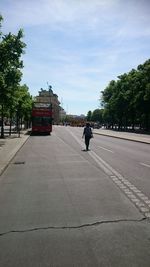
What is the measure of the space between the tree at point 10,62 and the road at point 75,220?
760 inches

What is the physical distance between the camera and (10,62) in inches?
1325

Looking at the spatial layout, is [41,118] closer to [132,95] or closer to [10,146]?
[10,146]

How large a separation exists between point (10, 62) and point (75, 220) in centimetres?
2662

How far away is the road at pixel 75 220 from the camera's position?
6.12 metres

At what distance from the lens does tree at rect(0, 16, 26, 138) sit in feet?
108

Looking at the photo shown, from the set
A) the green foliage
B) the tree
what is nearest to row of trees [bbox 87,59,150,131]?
the green foliage

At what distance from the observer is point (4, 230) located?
761cm

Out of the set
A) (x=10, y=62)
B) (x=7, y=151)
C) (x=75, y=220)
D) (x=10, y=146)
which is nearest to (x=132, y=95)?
(x=10, y=62)

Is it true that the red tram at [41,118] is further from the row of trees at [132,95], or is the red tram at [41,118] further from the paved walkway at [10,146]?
the row of trees at [132,95]

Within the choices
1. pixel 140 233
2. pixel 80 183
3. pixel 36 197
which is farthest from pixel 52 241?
pixel 80 183

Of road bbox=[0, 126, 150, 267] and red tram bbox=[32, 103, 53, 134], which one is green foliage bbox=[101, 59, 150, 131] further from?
road bbox=[0, 126, 150, 267]

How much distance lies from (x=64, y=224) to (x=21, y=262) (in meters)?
2.07

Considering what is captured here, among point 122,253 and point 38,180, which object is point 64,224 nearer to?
point 122,253

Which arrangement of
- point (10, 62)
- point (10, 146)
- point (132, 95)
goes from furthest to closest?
point (132, 95)
point (10, 62)
point (10, 146)
